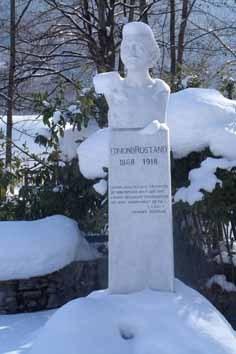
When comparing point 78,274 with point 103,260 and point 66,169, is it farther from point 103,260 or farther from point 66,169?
point 66,169

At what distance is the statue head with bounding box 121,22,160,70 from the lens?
603cm

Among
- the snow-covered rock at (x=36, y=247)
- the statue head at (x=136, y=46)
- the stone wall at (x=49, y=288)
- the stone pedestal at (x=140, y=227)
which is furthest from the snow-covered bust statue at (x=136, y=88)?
the stone wall at (x=49, y=288)

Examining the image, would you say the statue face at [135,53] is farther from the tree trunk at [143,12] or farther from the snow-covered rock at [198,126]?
the tree trunk at [143,12]

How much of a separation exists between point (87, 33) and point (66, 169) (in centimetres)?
570

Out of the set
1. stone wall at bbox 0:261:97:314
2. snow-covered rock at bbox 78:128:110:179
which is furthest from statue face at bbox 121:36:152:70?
stone wall at bbox 0:261:97:314

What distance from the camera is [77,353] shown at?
4879 mm

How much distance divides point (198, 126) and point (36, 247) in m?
2.38

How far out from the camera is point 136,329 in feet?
16.9

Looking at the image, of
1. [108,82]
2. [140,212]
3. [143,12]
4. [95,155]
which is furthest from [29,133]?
[140,212]

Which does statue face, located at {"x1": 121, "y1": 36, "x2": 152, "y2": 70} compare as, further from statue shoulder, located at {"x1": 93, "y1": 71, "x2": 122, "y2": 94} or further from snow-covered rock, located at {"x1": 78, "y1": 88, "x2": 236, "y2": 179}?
snow-covered rock, located at {"x1": 78, "y1": 88, "x2": 236, "y2": 179}

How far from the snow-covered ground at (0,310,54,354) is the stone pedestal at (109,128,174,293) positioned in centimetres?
108

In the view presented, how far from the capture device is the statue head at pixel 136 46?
6031 mm

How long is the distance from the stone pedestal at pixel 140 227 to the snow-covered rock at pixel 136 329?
321 millimetres

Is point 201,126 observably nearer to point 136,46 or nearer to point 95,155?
point 95,155
